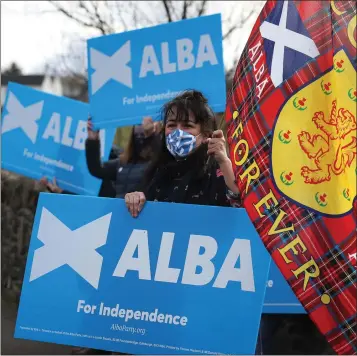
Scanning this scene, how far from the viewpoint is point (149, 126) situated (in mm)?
4621

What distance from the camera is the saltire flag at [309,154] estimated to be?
209 cm

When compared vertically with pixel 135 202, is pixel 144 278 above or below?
below

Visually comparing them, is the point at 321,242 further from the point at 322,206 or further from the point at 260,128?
the point at 260,128

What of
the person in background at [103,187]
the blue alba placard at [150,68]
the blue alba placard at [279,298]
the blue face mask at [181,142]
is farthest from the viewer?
the person in background at [103,187]

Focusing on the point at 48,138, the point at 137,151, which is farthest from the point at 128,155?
the point at 48,138

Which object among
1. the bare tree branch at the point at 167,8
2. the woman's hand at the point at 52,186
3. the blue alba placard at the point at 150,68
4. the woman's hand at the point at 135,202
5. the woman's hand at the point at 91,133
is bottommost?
the woman's hand at the point at 52,186

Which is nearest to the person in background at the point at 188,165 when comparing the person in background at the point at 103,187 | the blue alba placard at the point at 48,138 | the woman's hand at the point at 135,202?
the woman's hand at the point at 135,202

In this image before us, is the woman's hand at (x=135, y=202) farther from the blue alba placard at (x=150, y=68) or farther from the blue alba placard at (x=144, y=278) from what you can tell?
the blue alba placard at (x=150, y=68)

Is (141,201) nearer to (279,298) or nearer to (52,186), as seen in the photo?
(279,298)

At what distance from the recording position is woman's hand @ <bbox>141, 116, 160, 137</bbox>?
459 cm

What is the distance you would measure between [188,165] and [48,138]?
2.77 meters

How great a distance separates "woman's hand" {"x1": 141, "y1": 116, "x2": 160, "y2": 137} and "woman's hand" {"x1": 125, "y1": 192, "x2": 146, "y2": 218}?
1.57 meters

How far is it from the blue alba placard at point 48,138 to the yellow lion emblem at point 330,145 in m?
3.39

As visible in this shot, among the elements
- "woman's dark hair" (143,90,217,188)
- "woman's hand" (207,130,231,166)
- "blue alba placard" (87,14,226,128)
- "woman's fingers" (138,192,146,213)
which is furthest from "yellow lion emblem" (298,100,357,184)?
"blue alba placard" (87,14,226,128)
